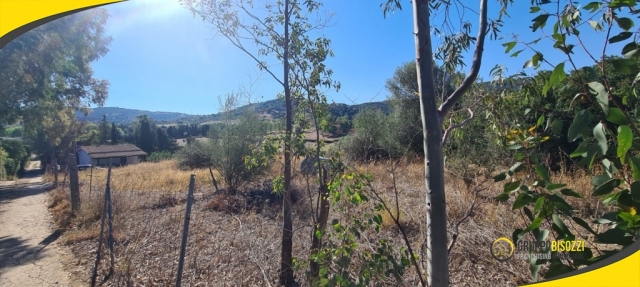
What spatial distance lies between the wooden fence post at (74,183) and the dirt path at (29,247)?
572 millimetres

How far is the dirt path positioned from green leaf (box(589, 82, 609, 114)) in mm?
5076

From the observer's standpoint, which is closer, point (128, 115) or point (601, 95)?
point (601, 95)

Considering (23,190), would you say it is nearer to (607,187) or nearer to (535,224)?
(535,224)

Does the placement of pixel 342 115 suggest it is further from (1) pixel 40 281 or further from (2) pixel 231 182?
(2) pixel 231 182

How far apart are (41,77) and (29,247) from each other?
3.86 metres

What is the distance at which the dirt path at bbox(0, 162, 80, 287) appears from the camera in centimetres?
373

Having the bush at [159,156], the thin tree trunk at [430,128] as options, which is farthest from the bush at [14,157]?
the thin tree trunk at [430,128]

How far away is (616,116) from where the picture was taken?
0.95 m

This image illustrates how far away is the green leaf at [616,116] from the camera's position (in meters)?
0.95

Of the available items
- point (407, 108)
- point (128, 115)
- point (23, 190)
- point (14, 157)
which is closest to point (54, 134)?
point (23, 190)

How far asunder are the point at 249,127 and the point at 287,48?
2.68 meters

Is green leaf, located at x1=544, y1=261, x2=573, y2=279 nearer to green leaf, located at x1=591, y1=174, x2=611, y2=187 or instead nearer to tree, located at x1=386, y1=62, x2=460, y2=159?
green leaf, located at x1=591, y1=174, x2=611, y2=187

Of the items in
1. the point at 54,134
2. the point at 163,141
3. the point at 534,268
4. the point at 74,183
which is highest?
the point at 54,134

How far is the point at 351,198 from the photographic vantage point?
5.63ft
